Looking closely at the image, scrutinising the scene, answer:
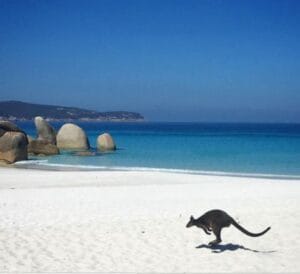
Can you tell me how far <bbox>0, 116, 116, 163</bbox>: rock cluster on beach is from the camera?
30859 millimetres

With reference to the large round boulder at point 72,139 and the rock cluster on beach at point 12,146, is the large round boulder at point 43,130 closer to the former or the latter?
the large round boulder at point 72,139

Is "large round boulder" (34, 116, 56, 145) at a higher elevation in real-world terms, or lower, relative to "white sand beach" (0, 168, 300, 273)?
higher

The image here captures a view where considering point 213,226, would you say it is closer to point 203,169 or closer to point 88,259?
point 88,259

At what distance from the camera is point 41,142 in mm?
37844

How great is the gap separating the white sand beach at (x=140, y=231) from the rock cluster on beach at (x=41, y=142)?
547 inches

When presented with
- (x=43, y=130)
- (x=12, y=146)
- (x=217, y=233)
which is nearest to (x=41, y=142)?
(x=12, y=146)

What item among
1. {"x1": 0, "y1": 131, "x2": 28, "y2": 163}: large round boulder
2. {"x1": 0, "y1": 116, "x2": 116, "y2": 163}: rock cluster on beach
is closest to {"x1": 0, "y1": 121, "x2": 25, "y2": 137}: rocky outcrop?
{"x1": 0, "y1": 116, "x2": 116, "y2": 163}: rock cluster on beach

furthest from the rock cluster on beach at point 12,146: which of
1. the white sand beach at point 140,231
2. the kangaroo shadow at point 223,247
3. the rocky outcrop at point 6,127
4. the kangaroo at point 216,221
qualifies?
the kangaroo at point 216,221

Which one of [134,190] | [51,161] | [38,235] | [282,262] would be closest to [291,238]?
[282,262]

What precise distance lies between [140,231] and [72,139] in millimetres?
35340

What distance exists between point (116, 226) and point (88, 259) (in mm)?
2445

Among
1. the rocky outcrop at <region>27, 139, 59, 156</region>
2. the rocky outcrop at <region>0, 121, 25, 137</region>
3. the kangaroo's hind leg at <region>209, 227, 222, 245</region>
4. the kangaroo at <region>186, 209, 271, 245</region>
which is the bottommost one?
the rocky outcrop at <region>27, 139, 59, 156</region>

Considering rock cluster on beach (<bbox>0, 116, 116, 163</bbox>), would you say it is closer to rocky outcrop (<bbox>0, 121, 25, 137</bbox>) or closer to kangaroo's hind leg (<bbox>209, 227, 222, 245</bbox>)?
rocky outcrop (<bbox>0, 121, 25, 137</bbox>)

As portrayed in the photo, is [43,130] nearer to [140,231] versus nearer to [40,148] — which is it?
[40,148]
